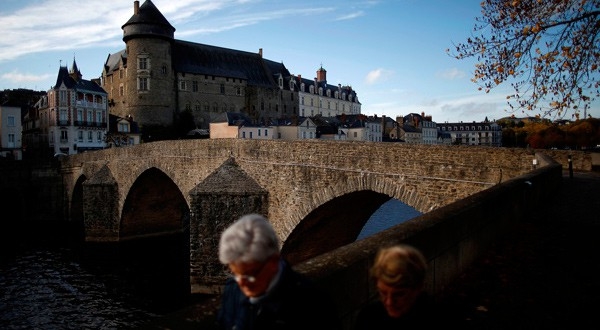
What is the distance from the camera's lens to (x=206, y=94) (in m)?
71.4

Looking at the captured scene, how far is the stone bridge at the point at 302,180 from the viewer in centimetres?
1242

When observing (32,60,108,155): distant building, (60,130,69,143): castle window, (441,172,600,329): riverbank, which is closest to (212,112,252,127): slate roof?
(32,60,108,155): distant building

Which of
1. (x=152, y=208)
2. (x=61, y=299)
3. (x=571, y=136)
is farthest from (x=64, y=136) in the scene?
(x=571, y=136)

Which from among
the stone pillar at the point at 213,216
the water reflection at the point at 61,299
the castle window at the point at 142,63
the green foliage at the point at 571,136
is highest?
the castle window at the point at 142,63

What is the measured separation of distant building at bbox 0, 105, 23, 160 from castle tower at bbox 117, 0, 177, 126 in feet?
50.5

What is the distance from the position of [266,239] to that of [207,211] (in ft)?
56.5

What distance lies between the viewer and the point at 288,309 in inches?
87.4

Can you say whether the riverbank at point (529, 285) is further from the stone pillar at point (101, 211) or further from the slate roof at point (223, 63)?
the slate roof at point (223, 63)

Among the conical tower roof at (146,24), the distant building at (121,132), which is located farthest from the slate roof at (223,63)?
the distant building at (121,132)

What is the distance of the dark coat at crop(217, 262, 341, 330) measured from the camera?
221 cm

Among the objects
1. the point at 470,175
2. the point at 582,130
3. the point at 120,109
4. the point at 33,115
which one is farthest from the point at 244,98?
the point at 470,175

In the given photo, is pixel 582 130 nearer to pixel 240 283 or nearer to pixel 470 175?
pixel 470 175

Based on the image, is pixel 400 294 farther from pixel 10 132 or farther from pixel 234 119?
pixel 234 119

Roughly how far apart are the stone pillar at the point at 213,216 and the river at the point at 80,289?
1.61 meters
